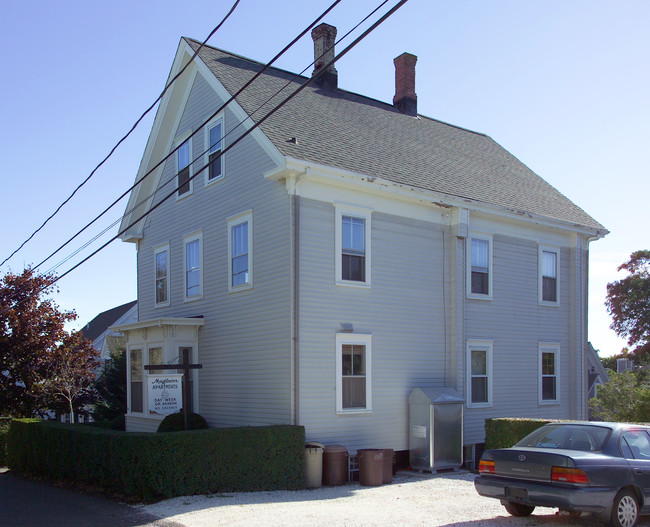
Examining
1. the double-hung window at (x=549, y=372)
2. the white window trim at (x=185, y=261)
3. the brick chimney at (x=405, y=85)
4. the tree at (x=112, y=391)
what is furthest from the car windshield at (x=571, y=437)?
the tree at (x=112, y=391)

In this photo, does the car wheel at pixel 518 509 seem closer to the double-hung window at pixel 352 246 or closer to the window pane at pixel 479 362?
the double-hung window at pixel 352 246

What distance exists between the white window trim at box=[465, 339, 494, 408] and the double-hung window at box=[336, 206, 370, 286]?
3.98 metres

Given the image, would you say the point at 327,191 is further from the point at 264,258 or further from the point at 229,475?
the point at 229,475

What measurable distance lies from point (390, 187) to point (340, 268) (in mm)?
2430

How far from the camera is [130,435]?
42.8ft

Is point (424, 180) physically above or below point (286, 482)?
above

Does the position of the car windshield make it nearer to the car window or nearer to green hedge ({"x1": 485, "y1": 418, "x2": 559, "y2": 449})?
the car window

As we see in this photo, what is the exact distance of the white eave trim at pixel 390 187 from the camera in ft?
50.7

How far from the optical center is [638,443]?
10.2m

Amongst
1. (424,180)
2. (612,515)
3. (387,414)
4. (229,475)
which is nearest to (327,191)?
(424,180)

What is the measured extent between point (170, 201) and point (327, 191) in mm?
6773

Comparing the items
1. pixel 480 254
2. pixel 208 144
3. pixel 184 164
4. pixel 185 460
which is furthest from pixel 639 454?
pixel 184 164

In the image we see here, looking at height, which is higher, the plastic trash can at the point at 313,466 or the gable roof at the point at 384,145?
the gable roof at the point at 384,145

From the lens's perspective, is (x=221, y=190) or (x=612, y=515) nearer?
(x=612, y=515)
